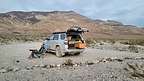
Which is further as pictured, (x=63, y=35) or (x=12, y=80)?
(x=63, y=35)

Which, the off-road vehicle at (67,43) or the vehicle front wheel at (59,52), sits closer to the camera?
the off-road vehicle at (67,43)

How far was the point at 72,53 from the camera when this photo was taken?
71.2 feet

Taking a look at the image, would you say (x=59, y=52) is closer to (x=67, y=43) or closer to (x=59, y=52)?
(x=59, y=52)

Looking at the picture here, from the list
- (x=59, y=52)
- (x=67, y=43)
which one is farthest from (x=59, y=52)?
(x=67, y=43)

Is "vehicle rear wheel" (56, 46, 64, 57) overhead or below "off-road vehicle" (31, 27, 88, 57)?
below

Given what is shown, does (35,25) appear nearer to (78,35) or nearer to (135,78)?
(78,35)

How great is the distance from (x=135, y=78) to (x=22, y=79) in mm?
4302

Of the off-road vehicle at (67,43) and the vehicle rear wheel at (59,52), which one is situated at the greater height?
the off-road vehicle at (67,43)

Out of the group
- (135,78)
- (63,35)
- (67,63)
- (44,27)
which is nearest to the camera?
(135,78)

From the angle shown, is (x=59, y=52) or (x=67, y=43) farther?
(x=59, y=52)

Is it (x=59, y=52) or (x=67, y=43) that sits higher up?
(x=67, y=43)

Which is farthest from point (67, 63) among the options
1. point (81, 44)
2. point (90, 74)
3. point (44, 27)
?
point (44, 27)

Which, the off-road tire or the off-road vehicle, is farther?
the off-road tire

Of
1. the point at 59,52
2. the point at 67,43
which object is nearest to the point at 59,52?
the point at 59,52
